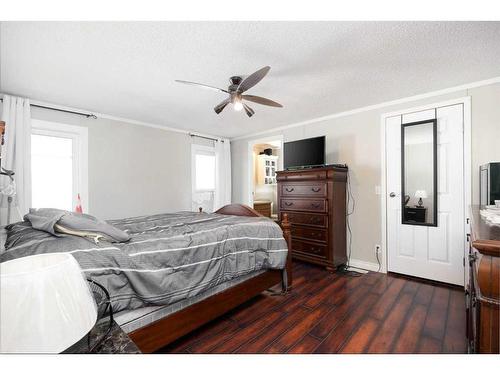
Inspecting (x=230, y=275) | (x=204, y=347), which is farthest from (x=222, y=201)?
(x=204, y=347)

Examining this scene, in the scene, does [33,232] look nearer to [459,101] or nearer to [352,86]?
[352,86]

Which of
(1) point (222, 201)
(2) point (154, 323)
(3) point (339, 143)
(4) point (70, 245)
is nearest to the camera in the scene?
(4) point (70, 245)

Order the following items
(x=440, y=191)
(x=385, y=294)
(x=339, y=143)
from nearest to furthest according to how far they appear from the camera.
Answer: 1. (x=385, y=294)
2. (x=440, y=191)
3. (x=339, y=143)

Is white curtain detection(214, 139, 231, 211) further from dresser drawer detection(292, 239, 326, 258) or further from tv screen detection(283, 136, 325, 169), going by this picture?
dresser drawer detection(292, 239, 326, 258)

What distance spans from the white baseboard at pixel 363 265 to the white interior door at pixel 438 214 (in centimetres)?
19

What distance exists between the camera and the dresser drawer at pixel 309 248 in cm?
329

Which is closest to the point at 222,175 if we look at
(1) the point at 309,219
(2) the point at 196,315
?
(1) the point at 309,219

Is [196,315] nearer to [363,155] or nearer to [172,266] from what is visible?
[172,266]

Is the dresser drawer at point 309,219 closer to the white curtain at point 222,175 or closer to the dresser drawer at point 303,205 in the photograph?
the dresser drawer at point 303,205

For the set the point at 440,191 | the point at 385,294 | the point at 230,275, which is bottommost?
the point at 385,294

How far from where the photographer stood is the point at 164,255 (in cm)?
157

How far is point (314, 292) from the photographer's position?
261 centimetres

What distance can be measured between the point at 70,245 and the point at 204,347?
1150 millimetres

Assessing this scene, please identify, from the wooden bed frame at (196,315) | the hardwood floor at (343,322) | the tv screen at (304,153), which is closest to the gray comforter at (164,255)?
the wooden bed frame at (196,315)
